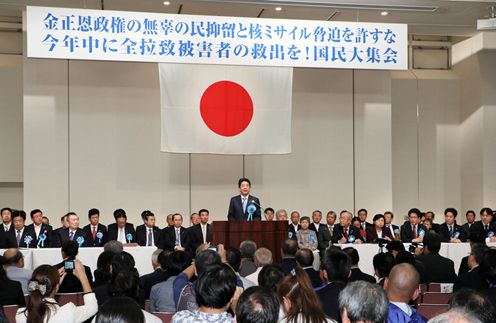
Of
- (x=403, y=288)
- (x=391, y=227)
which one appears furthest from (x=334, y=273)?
(x=391, y=227)

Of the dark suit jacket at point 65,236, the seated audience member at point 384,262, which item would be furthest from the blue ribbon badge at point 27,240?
the seated audience member at point 384,262

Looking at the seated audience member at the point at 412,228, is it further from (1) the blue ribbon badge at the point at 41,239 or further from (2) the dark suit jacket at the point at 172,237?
(1) the blue ribbon badge at the point at 41,239

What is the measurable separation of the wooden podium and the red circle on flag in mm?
3046

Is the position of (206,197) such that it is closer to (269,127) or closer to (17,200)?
(269,127)

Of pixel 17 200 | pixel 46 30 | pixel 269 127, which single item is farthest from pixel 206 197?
pixel 46 30

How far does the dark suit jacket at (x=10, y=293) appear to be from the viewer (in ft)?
15.8

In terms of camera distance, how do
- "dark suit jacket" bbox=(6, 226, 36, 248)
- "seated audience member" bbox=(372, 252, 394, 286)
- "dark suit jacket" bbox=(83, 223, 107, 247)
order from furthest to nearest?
"dark suit jacket" bbox=(83, 223, 107, 247)
"dark suit jacket" bbox=(6, 226, 36, 248)
"seated audience member" bbox=(372, 252, 394, 286)

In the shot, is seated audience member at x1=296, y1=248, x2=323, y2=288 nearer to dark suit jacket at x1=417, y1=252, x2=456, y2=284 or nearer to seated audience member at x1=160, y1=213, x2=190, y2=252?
dark suit jacket at x1=417, y1=252, x2=456, y2=284

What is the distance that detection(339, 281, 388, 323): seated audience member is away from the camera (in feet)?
9.32

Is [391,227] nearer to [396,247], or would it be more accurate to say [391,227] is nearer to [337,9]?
[337,9]

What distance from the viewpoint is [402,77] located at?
46.2 ft

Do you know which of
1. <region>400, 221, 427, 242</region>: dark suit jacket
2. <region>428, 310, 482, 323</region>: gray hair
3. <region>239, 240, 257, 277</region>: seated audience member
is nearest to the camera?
<region>428, 310, 482, 323</region>: gray hair

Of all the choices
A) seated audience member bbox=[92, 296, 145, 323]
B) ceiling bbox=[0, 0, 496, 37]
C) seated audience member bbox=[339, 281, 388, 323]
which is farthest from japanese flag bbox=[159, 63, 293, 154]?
seated audience member bbox=[92, 296, 145, 323]

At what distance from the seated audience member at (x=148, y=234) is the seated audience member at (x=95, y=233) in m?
0.47
